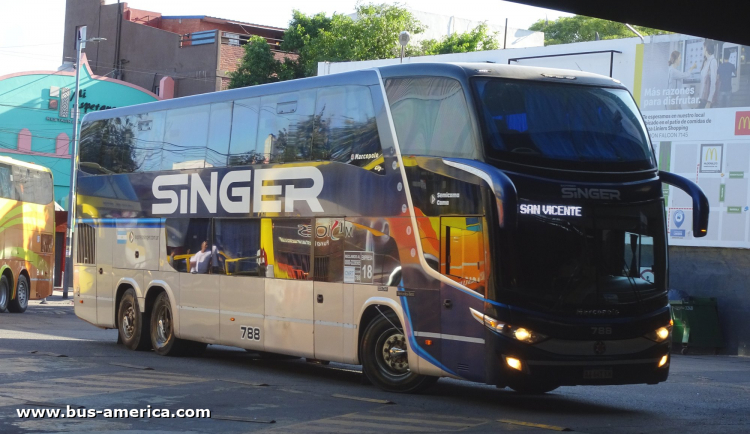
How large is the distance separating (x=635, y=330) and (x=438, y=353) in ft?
7.16

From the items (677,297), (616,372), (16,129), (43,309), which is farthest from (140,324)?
(16,129)

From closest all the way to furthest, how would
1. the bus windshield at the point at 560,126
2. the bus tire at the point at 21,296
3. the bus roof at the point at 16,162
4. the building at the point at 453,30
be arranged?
the bus windshield at the point at 560,126 < the bus roof at the point at 16,162 < the bus tire at the point at 21,296 < the building at the point at 453,30

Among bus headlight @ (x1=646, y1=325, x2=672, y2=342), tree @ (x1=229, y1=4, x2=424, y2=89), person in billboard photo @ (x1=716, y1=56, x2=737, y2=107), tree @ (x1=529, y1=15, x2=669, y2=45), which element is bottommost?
bus headlight @ (x1=646, y1=325, x2=672, y2=342)

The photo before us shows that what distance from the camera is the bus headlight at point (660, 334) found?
11.1 meters

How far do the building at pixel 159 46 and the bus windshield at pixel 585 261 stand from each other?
43361 mm

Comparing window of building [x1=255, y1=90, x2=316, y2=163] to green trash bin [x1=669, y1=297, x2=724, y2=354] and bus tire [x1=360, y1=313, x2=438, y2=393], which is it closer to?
bus tire [x1=360, y1=313, x2=438, y2=393]

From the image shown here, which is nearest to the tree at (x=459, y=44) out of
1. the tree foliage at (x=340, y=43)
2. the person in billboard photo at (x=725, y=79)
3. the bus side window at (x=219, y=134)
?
the tree foliage at (x=340, y=43)

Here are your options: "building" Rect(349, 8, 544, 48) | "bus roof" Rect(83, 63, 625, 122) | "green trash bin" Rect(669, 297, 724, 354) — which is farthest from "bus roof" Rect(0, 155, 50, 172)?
"building" Rect(349, 8, 544, 48)

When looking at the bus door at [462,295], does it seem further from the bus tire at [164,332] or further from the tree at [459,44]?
the tree at [459,44]

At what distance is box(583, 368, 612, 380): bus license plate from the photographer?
10.7m

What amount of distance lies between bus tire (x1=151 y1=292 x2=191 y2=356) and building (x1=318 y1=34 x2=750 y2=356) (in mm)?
12439

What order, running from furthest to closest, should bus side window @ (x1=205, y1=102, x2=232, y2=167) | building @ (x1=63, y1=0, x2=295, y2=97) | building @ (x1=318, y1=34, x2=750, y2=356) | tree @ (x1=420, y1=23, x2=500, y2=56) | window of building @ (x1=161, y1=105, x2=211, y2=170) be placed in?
1. building @ (x1=63, y1=0, x2=295, y2=97)
2. tree @ (x1=420, y1=23, x2=500, y2=56)
3. building @ (x1=318, y1=34, x2=750, y2=356)
4. window of building @ (x1=161, y1=105, x2=211, y2=170)
5. bus side window @ (x1=205, y1=102, x2=232, y2=167)

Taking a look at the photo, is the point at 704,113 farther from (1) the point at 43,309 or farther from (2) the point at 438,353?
(1) the point at 43,309

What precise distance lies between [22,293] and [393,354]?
2125cm
